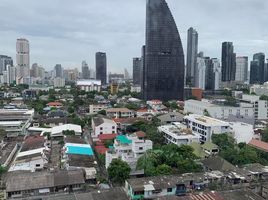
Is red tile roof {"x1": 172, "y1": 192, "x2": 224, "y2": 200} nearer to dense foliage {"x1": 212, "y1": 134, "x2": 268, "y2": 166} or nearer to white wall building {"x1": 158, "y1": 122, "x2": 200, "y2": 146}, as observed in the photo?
dense foliage {"x1": 212, "y1": 134, "x2": 268, "y2": 166}

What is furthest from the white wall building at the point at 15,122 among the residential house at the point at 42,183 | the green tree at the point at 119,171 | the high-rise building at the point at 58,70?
the high-rise building at the point at 58,70

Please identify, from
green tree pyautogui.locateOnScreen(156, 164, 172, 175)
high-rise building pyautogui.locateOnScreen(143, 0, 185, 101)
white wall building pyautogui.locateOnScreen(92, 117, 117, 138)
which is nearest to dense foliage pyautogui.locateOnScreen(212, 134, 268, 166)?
green tree pyautogui.locateOnScreen(156, 164, 172, 175)

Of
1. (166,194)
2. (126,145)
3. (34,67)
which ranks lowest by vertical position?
(166,194)

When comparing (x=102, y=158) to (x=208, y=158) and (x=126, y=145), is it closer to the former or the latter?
(x=126, y=145)

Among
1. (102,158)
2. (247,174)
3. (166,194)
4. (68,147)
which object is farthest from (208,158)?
(68,147)

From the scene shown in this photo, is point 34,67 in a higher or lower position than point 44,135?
higher
